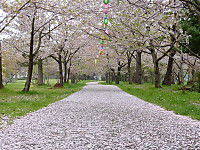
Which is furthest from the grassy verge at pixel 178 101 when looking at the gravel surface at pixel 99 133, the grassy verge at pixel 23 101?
the grassy verge at pixel 23 101

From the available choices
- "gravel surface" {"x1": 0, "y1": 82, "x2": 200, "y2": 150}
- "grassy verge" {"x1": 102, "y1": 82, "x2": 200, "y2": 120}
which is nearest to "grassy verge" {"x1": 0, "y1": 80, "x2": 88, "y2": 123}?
"gravel surface" {"x1": 0, "y1": 82, "x2": 200, "y2": 150}

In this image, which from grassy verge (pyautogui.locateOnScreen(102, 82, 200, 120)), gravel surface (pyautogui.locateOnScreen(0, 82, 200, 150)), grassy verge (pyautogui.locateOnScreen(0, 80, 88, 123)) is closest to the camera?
gravel surface (pyautogui.locateOnScreen(0, 82, 200, 150))

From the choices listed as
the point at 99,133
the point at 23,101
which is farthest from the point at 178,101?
the point at 23,101

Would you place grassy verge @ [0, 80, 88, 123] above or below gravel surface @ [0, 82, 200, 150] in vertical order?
above

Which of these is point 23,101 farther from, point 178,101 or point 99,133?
point 178,101

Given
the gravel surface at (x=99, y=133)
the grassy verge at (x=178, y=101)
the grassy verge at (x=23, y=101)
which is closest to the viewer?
the gravel surface at (x=99, y=133)

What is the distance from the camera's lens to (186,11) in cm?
2041

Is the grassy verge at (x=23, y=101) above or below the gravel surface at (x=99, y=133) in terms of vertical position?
above

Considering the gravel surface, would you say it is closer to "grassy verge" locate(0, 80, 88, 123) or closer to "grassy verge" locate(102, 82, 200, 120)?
"grassy verge" locate(0, 80, 88, 123)

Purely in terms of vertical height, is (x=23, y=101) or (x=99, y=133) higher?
(x=23, y=101)

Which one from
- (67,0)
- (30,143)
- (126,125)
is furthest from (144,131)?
(67,0)

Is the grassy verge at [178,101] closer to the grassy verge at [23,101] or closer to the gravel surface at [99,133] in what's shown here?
the gravel surface at [99,133]

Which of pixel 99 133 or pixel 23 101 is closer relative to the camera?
pixel 99 133

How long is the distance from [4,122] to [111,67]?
1505 inches
